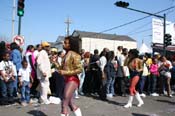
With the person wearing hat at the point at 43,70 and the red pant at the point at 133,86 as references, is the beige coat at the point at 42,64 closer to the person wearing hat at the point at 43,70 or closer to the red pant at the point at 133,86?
the person wearing hat at the point at 43,70

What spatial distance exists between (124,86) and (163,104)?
2093 millimetres

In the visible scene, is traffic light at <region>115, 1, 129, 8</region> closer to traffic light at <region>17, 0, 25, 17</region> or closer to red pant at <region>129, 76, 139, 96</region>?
traffic light at <region>17, 0, 25, 17</region>

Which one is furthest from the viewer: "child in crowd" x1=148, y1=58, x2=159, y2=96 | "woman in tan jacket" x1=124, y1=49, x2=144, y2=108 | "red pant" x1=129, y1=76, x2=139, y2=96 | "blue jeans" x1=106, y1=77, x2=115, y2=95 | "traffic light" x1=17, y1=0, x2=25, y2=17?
"traffic light" x1=17, y1=0, x2=25, y2=17

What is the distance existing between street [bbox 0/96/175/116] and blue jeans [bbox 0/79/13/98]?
1.28 ft

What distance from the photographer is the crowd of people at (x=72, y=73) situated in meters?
7.81

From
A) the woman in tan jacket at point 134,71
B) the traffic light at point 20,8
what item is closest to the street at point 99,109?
the woman in tan jacket at point 134,71

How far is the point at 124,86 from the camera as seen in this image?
1413cm

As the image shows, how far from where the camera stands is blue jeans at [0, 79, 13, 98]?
10.5 meters

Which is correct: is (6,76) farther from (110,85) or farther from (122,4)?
(122,4)

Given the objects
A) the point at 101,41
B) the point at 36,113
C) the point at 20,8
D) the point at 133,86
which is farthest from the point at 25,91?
the point at 101,41

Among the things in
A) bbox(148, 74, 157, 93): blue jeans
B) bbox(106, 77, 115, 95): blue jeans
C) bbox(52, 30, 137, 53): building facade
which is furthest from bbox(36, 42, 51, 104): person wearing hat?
bbox(52, 30, 137, 53): building facade

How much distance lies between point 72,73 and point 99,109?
141 inches

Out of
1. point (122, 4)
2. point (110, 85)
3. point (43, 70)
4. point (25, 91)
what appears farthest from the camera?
point (122, 4)

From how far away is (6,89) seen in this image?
10609 millimetres
